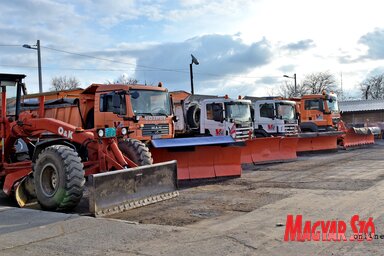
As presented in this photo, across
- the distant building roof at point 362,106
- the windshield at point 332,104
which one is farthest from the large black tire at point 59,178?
the distant building roof at point 362,106

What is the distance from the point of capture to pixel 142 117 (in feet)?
41.8

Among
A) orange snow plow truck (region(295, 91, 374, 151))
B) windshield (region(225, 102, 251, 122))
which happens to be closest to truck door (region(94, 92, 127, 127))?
windshield (region(225, 102, 251, 122))

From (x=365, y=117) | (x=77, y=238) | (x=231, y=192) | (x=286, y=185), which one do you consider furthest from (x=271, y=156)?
(x=365, y=117)

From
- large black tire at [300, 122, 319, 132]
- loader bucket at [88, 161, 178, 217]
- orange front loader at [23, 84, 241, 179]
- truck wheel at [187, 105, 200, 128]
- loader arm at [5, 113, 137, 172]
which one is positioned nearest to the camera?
loader bucket at [88, 161, 178, 217]

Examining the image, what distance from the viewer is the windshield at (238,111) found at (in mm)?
16831

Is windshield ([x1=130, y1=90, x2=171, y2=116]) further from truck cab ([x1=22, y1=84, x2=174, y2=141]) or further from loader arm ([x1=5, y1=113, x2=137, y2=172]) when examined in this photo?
loader arm ([x1=5, y1=113, x2=137, y2=172])

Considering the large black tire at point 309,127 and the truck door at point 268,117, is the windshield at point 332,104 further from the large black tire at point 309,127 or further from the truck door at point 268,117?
the truck door at point 268,117

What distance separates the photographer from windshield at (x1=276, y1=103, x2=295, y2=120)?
19.5 meters

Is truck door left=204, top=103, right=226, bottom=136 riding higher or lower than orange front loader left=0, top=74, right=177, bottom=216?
higher

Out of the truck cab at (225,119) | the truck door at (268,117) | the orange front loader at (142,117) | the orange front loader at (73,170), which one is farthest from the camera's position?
the truck door at (268,117)

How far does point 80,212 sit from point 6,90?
3.89m

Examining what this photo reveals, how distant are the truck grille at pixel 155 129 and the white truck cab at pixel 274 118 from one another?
23.5 feet

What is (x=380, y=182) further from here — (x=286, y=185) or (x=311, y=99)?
(x=311, y=99)

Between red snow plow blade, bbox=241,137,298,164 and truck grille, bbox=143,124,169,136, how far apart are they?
3.43 meters
